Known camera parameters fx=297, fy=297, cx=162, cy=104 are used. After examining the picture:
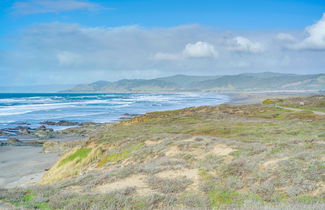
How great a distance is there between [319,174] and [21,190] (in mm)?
9835

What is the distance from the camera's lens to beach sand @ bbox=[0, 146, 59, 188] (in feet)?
65.5

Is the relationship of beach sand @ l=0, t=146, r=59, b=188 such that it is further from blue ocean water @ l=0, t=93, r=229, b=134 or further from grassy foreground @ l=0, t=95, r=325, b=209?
blue ocean water @ l=0, t=93, r=229, b=134

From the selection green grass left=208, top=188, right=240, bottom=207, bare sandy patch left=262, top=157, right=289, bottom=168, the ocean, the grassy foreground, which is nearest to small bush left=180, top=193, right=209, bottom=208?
the grassy foreground

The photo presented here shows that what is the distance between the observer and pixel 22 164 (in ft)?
82.2

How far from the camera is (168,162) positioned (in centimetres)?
1267

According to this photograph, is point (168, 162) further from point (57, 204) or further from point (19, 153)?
point (19, 153)

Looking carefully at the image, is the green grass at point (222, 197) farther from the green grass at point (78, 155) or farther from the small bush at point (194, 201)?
the green grass at point (78, 155)

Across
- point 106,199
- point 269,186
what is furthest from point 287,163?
point 106,199

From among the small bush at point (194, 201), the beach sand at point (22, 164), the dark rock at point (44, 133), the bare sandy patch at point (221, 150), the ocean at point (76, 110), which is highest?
the bare sandy patch at point (221, 150)

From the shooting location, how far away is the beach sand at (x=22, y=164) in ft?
65.5

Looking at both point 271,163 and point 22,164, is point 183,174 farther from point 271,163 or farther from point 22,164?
point 22,164

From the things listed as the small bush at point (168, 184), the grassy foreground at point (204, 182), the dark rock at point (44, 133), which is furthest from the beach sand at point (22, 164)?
the small bush at point (168, 184)

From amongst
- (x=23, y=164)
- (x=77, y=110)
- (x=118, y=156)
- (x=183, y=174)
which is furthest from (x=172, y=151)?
(x=77, y=110)

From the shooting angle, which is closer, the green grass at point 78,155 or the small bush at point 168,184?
the small bush at point 168,184
